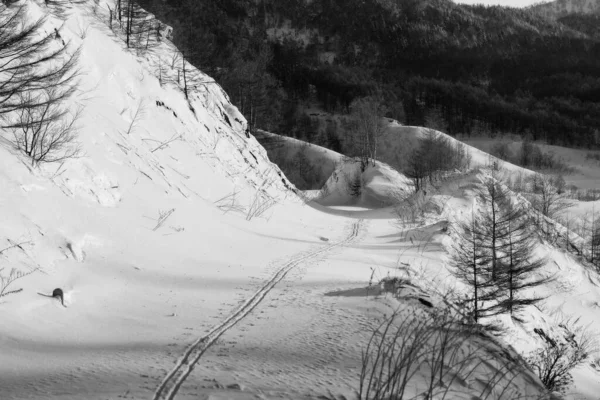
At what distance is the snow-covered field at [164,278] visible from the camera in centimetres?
404

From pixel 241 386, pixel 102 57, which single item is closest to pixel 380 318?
pixel 241 386

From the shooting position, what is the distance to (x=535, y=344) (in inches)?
562

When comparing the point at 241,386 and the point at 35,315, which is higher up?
the point at 241,386

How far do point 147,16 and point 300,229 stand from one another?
16103mm

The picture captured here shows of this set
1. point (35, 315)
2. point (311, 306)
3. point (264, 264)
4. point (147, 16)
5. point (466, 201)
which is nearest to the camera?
Result: point (35, 315)

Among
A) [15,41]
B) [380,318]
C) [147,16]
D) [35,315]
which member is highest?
[147,16]

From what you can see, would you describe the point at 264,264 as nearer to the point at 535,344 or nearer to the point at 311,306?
the point at 311,306

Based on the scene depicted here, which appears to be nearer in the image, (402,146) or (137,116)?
(137,116)

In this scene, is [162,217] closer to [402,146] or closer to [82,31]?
[82,31]

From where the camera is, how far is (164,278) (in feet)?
26.2

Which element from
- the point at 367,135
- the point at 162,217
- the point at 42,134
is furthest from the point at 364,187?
the point at 42,134

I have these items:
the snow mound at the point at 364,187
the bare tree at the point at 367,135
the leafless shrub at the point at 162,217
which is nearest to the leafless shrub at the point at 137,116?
the leafless shrub at the point at 162,217

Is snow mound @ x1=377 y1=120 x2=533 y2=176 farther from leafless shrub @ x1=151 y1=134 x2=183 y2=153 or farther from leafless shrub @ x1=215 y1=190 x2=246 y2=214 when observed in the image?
leafless shrub @ x1=151 y1=134 x2=183 y2=153

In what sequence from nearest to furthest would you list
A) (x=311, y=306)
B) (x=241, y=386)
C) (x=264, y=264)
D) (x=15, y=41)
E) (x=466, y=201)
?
1. (x=241, y=386)
2. (x=311, y=306)
3. (x=15, y=41)
4. (x=264, y=264)
5. (x=466, y=201)
